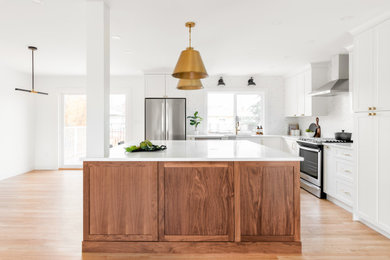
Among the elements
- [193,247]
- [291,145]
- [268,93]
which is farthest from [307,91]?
[193,247]

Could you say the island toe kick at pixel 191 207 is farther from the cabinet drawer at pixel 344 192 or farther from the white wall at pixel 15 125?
the white wall at pixel 15 125

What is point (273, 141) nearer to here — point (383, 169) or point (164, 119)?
point (164, 119)

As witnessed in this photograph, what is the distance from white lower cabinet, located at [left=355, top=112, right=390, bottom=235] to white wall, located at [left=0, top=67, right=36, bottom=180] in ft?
21.1

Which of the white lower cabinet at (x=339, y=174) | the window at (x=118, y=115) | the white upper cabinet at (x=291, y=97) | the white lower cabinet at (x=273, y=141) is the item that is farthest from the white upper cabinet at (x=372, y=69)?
the window at (x=118, y=115)

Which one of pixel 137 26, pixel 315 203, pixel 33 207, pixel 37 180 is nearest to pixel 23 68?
pixel 37 180

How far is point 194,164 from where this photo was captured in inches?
91.2

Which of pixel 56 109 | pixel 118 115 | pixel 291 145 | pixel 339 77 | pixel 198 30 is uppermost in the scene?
pixel 198 30

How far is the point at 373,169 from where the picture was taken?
279 centimetres

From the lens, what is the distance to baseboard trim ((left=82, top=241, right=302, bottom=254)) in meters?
2.29

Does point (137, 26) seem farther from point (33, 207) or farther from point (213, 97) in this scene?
point (213, 97)

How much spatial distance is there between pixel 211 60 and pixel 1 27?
3.21 metres

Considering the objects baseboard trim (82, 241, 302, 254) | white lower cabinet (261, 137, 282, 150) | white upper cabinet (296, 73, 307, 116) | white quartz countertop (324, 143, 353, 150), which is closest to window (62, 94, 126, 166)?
white lower cabinet (261, 137, 282, 150)

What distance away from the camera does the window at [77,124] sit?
6.50m

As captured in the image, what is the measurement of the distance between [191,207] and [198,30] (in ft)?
7.29
